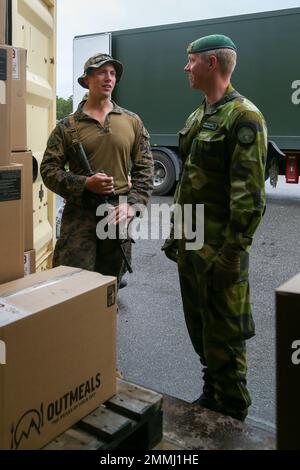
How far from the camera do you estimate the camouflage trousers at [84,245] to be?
296 cm

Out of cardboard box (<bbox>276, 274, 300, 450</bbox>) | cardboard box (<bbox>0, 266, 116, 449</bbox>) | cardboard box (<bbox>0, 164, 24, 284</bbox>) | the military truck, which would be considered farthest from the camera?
the military truck

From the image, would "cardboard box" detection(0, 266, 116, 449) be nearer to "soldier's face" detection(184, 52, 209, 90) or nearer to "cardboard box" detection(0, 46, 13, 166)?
"cardboard box" detection(0, 46, 13, 166)

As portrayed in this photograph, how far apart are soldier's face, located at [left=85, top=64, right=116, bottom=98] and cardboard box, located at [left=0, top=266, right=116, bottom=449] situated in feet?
4.97

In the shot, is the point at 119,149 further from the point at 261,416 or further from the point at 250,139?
the point at 261,416

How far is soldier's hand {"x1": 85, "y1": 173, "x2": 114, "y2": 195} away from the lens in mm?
2850

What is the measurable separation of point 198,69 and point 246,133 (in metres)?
0.45

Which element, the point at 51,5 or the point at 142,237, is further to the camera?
the point at 142,237

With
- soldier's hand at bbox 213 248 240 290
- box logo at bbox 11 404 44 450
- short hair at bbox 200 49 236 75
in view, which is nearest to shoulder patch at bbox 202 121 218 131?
short hair at bbox 200 49 236 75

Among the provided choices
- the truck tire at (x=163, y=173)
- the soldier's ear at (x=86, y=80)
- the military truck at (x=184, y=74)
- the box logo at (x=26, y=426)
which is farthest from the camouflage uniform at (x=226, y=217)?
the truck tire at (x=163, y=173)

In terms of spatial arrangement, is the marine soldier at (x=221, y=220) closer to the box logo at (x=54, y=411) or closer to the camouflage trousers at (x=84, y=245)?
the camouflage trousers at (x=84, y=245)

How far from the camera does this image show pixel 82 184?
289 centimetres

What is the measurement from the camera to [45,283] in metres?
1.71
